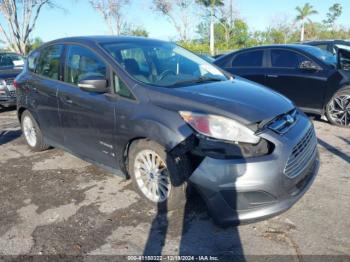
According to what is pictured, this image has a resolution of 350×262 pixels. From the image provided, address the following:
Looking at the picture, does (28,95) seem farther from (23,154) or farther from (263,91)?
(263,91)

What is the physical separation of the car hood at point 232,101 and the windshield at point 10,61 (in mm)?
8864

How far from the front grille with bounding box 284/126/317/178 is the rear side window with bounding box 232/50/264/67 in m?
4.12

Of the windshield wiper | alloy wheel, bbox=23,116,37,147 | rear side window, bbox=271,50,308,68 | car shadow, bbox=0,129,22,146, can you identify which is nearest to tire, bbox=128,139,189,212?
the windshield wiper

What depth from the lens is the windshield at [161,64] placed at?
3880 mm

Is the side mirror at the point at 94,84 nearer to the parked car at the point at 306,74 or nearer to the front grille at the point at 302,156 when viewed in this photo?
the front grille at the point at 302,156

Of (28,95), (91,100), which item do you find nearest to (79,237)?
(91,100)

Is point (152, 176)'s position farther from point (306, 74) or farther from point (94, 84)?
point (306, 74)

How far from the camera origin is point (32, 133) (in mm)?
5691

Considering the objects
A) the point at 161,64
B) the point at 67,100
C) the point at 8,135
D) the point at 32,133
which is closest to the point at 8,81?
the point at 8,135

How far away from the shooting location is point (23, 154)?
18.9 ft

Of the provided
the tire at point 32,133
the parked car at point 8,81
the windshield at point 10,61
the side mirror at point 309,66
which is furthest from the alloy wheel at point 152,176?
the windshield at point 10,61

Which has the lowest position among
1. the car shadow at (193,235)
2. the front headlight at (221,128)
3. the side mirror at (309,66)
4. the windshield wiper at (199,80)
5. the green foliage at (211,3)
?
the car shadow at (193,235)

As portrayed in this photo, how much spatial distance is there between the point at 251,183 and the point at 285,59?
16.0 feet

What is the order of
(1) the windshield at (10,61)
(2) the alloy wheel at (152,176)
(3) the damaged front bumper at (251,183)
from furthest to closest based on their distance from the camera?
(1) the windshield at (10,61), (2) the alloy wheel at (152,176), (3) the damaged front bumper at (251,183)
